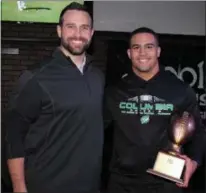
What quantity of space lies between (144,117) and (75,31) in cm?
72

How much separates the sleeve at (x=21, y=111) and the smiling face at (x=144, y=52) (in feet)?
2.41

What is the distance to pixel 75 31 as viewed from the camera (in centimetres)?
285

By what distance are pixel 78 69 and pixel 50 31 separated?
224 centimetres

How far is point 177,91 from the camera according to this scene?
316 cm

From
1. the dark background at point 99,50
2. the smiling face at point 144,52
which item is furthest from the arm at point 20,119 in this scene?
the dark background at point 99,50

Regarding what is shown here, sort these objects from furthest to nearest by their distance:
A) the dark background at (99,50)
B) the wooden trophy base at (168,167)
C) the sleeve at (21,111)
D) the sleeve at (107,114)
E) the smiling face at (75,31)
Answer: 1. the dark background at (99,50)
2. the sleeve at (107,114)
3. the wooden trophy base at (168,167)
4. the smiling face at (75,31)
5. the sleeve at (21,111)

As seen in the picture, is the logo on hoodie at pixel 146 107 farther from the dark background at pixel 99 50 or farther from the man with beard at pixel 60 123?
the dark background at pixel 99 50

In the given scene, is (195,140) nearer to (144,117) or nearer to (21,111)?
(144,117)

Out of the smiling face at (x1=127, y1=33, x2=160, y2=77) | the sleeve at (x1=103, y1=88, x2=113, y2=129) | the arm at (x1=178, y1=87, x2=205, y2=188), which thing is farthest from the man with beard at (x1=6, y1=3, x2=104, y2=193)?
the arm at (x1=178, y1=87, x2=205, y2=188)

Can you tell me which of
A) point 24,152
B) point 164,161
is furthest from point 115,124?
point 24,152

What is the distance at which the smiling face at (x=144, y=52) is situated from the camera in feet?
10.2

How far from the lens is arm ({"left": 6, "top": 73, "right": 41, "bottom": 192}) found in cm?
272

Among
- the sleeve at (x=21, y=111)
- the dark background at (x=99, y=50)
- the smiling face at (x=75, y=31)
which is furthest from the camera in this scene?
the dark background at (x=99, y=50)

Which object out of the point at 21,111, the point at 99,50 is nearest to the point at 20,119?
the point at 21,111
